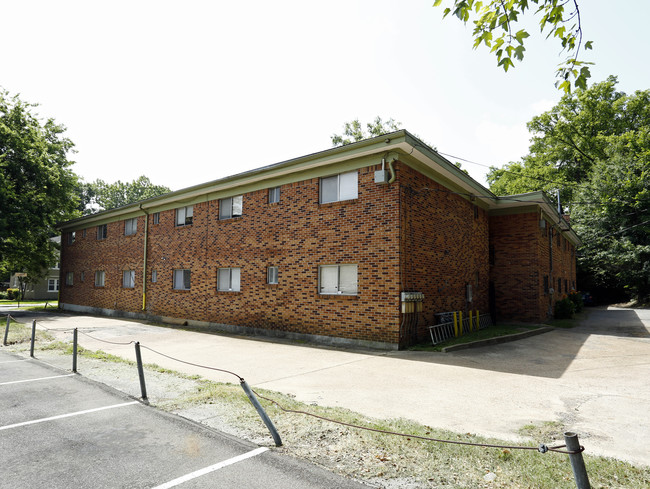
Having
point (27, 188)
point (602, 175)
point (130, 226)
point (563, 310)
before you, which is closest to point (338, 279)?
point (563, 310)

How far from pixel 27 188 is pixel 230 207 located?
17827mm

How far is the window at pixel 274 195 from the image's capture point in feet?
48.8

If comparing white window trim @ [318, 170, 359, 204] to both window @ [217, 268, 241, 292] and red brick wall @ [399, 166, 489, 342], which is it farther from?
window @ [217, 268, 241, 292]

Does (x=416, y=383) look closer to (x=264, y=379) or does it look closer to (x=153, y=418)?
(x=264, y=379)

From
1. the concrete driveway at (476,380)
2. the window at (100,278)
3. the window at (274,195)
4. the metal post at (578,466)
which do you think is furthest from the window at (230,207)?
the metal post at (578,466)

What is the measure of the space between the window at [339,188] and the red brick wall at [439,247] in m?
1.66

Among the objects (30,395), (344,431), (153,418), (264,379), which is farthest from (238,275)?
(344,431)

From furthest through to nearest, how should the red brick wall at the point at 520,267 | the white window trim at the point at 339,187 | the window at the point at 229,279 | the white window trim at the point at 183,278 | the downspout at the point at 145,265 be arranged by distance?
the downspout at the point at 145,265 < the white window trim at the point at 183,278 < the red brick wall at the point at 520,267 < the window at the point at 229,279 < the white window trim at the point at 339,187

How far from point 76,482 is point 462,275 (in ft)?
46.3

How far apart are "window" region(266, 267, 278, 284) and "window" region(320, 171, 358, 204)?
3.25m

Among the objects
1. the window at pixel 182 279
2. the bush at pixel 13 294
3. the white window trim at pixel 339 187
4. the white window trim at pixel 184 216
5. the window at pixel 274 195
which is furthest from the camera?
the bush at pixel 13 294

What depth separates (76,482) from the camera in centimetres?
371

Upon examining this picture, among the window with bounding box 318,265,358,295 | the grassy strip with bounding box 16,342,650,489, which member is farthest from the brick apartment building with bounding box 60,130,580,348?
the grassy strip with bounding box 16,342,650,489

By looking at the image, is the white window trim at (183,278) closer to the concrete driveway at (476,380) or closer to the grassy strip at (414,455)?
the concrete driveway at (476,380)
